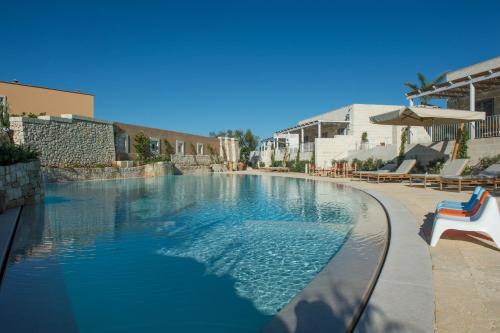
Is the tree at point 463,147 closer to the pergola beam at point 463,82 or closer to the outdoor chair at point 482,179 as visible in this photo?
the pergola beam at point 463,82

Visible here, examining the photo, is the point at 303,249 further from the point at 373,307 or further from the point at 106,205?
the point at 106,205

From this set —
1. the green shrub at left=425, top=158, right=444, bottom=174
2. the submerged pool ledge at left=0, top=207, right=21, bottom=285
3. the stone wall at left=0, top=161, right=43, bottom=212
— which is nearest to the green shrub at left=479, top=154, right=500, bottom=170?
the green shrub at left=425, top=158, right=444, bottom=174

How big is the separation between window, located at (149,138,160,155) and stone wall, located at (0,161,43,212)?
17.4 metres

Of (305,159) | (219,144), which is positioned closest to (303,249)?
(305,159)

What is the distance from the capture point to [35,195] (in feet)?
28.5

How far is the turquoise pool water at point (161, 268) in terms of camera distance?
2.73 meters

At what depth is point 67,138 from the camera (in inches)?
726

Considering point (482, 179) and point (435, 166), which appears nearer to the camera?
point (482, 179)

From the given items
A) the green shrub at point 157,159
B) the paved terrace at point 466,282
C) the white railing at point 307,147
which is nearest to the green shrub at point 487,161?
the paved terrace at point 466,282

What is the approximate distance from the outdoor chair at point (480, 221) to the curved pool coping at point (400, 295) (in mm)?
295

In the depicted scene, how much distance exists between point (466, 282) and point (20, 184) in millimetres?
8902

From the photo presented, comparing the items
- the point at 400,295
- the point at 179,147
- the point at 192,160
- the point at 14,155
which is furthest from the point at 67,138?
the point at 400,295

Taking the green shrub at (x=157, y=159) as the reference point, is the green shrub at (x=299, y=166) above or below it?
below

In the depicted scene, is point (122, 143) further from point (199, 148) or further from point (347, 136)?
point (347, 136)
